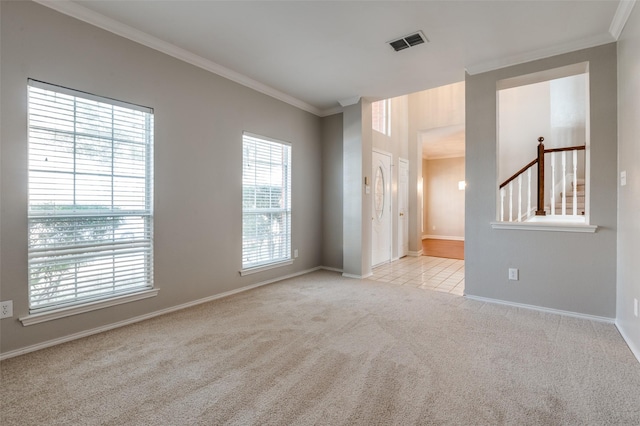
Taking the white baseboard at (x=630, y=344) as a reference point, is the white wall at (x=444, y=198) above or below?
above

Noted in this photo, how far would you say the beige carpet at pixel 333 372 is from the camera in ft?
5.28

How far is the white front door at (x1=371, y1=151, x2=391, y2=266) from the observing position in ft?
18.2

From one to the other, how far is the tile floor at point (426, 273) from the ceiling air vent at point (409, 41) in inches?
115

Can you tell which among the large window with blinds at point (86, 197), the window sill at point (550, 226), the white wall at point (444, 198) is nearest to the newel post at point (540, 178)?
the window sill at point (550, 226)

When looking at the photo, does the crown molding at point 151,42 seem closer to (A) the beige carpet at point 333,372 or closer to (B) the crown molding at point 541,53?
(B) the crown molding at point 541,53

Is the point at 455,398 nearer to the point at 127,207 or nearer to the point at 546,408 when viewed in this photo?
the point at 546,408

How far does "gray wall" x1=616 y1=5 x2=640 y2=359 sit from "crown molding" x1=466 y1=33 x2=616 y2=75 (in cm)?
16

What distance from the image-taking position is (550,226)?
10.3 feet

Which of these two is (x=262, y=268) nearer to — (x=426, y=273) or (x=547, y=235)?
(x=426, y=273)

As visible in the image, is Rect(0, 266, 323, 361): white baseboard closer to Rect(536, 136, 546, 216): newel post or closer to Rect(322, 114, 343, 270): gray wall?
Rect(322, 114, 343, 270): gray wall

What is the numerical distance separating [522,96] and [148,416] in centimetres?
693

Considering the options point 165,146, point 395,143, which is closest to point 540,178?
point 395,143

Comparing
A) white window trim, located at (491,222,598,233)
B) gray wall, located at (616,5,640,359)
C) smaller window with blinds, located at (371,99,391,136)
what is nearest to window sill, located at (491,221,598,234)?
white window trim, located at (491,222,598,233)

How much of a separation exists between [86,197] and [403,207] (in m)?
5.66
